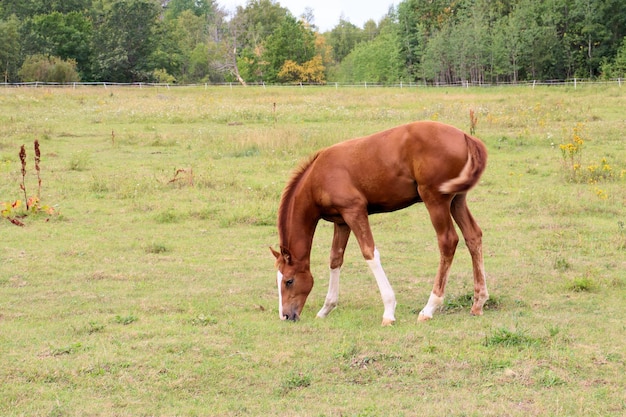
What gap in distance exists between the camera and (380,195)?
7.47 m

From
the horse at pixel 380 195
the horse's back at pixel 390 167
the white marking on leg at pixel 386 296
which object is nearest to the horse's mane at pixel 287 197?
the horse at pixel 380 195

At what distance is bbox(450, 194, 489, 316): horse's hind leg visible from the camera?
7.44 m

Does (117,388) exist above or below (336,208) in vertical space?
below

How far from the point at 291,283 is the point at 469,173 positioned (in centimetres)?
216

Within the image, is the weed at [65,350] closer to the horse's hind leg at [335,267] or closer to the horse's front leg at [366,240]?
the horse's hind leg at [335,267]

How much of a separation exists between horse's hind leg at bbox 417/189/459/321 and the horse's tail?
198mm

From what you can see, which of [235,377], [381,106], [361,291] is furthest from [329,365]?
[381,106]

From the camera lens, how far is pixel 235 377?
225 inches

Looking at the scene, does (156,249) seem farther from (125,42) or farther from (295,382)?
(125,42)

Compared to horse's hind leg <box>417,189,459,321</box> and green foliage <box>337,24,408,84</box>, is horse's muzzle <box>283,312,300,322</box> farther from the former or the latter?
green foliage <box>337,24,408,84</box>

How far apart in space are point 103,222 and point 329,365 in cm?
802

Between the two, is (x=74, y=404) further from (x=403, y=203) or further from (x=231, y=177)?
(x=231, y=177)

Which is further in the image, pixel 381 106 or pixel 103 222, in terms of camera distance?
pixel 381 106

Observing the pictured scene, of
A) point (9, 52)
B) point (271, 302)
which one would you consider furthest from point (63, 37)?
point (271, 302)
